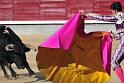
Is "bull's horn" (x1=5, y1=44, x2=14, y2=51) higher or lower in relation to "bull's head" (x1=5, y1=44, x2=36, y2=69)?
higher

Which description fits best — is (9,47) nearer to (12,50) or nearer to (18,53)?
(12,50)

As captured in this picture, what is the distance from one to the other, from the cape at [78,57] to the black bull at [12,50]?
1.15 meters

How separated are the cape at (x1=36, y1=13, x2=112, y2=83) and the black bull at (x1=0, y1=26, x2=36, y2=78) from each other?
115 centimetres

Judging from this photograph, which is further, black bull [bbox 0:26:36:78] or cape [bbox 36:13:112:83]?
black bull [bbox 0:26:36:78]

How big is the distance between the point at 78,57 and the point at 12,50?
1.42m

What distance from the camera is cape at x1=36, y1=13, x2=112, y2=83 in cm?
605

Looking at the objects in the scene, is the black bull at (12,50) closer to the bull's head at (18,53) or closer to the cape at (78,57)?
the bull's head at (18,53)

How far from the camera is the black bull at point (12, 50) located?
23.8 feet

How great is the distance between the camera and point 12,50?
7277 mm

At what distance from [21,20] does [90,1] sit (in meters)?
2.05

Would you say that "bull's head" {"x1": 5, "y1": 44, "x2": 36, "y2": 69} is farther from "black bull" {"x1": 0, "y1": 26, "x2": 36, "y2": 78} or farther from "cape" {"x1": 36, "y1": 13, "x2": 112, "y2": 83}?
"cape" {"x1": 36, "y1": 13, "x2": 112, "y2": 83}

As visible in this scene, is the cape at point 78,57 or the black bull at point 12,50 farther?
the black bull at point 12,50

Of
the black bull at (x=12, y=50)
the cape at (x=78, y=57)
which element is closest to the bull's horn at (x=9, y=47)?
the black bull at (x=12, y=50)

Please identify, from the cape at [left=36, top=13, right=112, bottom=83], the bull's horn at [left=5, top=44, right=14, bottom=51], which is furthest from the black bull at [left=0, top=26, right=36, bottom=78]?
the cape at [left=36, top=13, right=112, bottom=83]
